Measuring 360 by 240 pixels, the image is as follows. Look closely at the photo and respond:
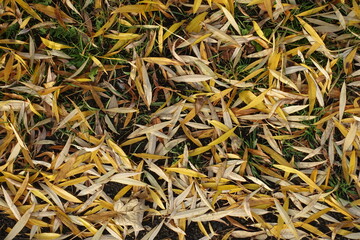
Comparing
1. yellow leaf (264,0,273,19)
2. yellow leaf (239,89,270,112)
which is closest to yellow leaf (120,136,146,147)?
yellow leaf (239,89,270,112)

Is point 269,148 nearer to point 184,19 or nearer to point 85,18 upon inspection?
point 184,19

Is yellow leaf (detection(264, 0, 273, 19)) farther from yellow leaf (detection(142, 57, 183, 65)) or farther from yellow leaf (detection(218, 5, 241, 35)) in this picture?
yellow leaf (detection(142, 57, 183, 65))

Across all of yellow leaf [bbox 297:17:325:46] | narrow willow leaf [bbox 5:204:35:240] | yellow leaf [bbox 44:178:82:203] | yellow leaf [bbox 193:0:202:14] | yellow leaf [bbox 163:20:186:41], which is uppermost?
yellow leaf [bbox 193:0:202:14]

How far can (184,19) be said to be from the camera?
1.51 meters

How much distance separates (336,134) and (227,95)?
40cm

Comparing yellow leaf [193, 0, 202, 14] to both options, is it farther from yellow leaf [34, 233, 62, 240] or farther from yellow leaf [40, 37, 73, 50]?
yellow leaf [34, 233, 62, 240]

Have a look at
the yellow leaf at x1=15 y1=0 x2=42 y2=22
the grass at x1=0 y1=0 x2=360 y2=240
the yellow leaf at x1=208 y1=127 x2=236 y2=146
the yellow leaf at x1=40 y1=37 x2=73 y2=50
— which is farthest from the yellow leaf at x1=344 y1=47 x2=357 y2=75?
the yellow leaf at x1=15 y1=0 x2=42 y2=22

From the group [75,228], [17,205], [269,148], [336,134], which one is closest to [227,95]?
[269,148]

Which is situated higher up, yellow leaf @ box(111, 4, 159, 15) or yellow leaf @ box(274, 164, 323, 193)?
yellow leaf @ box(111, 4, 159, 15)

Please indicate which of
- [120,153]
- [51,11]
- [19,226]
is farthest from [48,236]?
[51,11]

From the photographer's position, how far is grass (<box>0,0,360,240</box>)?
1.46m

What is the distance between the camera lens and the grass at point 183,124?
4.78 feet

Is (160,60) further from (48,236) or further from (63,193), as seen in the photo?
(48,236)

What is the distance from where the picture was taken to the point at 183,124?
147cm
